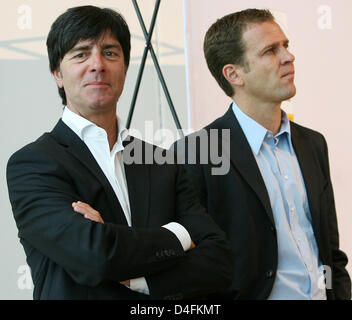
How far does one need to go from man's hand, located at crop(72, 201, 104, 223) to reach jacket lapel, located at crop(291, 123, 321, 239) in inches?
38.6

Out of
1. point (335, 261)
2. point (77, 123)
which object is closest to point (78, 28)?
point (77, 123)

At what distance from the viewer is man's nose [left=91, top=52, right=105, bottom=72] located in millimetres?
1799

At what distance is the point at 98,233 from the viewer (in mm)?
1486

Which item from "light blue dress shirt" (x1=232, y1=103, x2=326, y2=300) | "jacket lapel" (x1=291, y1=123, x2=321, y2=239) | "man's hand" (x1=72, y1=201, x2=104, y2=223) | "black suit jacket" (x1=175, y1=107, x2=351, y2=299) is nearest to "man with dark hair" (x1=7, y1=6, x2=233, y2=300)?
"man's hand" (x1=72, y1=201, x2=104, y2=223)

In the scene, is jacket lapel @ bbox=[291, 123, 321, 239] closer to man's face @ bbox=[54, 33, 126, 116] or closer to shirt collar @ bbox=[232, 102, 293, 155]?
shirt collar @ bbox=[232, 102, 293, 155]

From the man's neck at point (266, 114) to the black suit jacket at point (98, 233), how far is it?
692 mm

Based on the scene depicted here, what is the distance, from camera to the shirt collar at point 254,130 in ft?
7.54

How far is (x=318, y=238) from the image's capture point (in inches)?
86.4

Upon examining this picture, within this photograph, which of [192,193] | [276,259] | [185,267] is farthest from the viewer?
[276,259]

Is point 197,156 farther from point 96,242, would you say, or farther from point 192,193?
point 96,242

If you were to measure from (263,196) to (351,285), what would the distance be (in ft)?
2.24

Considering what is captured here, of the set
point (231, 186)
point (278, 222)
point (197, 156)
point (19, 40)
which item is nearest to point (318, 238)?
point (278, 222)

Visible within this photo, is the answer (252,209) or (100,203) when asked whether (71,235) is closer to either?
(100,203)

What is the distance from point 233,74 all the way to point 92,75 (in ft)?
2.90
